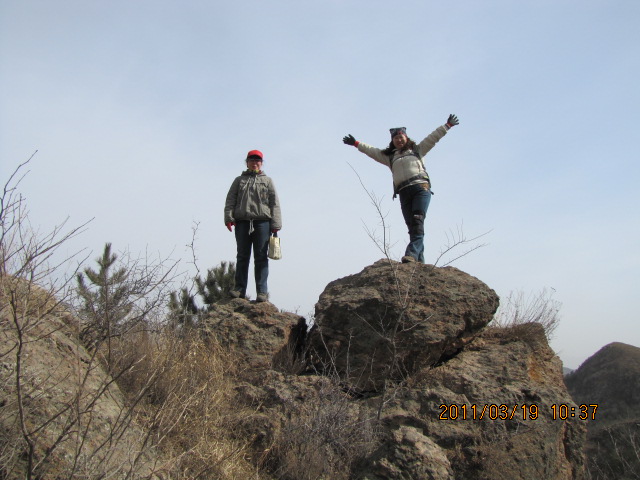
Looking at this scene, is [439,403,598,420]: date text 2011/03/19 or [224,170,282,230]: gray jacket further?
[224,170,282,230]: gray jacket

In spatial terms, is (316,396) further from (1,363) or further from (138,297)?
(1,363)

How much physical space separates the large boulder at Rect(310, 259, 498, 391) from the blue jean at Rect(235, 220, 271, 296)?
850 millimetres

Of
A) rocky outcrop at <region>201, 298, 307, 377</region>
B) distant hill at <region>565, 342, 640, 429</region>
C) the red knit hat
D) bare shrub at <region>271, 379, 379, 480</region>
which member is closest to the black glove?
the red knit hat

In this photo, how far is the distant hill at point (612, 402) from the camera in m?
9.21

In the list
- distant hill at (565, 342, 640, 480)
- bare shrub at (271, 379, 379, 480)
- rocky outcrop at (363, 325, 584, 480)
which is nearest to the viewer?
bare shrub at (271, 379, 379, 480)

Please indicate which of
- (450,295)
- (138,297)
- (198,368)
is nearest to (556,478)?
(450,295)

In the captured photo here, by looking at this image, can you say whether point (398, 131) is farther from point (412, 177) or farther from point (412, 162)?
point (412, 177)

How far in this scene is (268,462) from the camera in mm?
4324

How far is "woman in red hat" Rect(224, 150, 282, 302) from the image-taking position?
6.44 m

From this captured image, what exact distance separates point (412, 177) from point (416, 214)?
459 millimetres

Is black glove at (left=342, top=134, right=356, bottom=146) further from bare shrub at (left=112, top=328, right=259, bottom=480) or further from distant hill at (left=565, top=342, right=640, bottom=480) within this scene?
distant hill at (left=565, top=342, right=640, bottom=480)

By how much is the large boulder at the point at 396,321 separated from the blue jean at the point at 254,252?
85 cm

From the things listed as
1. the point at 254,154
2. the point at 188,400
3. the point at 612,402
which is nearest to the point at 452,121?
the point at 254,154

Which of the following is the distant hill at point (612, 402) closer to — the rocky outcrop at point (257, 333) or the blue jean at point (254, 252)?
the rocky outcrop at point (257, 333)
